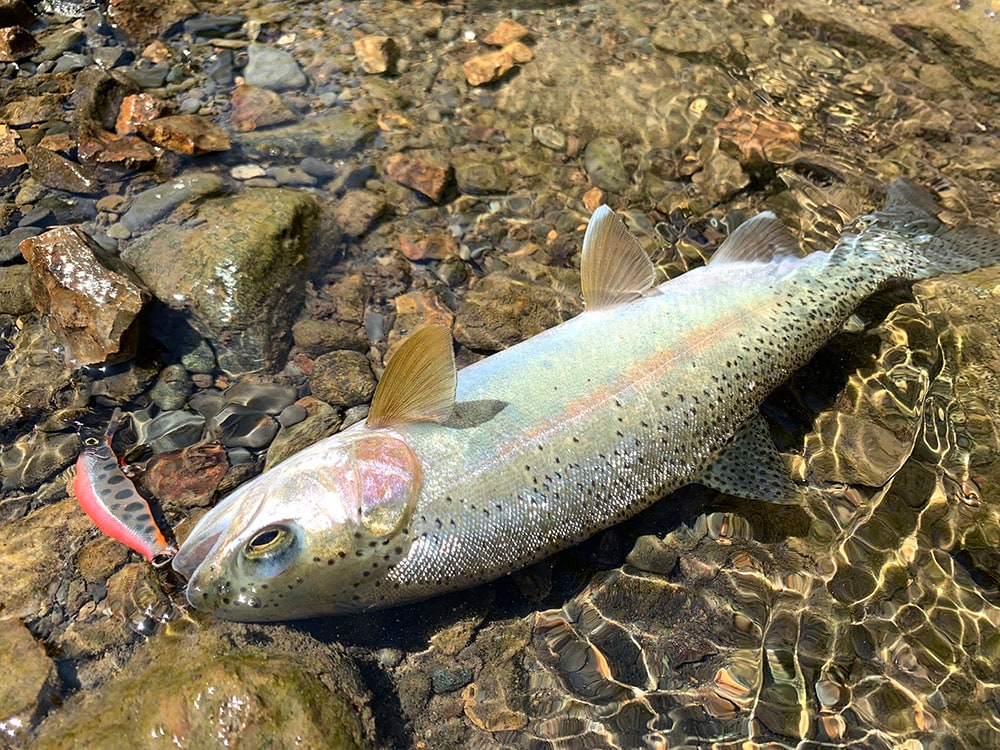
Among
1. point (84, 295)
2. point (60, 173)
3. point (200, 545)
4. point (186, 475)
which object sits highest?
point (60, 173)

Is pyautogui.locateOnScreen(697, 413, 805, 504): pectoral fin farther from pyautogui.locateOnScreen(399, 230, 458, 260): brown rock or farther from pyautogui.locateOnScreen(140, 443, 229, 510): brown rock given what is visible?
pyautogui.locateOnScreen(140, 443, 229, 510): brown rock

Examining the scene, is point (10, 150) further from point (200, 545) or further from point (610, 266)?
point (610, 266)

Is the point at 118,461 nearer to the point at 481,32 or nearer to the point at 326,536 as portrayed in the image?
the point at 326,536

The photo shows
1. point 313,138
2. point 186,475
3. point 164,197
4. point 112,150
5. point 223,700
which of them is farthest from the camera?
point 313,138

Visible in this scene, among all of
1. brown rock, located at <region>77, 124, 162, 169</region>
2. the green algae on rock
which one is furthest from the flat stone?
the green algae on rock

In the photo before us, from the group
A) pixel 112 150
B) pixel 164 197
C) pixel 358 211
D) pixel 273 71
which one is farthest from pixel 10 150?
pixel 358 211

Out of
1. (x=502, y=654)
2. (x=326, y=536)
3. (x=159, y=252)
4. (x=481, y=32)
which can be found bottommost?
(x=502, y=654)

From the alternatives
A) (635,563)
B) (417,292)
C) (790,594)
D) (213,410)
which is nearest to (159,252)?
(213,410)
